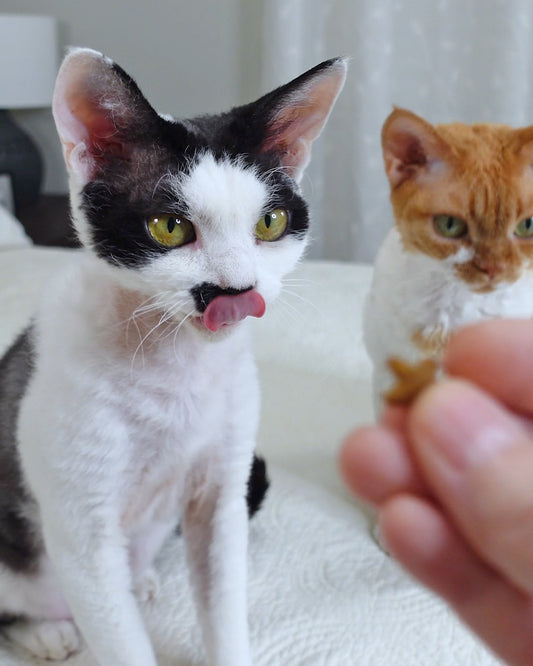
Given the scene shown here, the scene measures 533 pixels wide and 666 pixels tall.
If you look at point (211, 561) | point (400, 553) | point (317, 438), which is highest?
point (400, 553)

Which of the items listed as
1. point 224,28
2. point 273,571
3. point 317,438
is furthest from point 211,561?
point 224,28

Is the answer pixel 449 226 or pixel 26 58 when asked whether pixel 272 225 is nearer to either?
pixel 449 226

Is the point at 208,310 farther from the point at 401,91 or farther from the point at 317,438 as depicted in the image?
the point at 401,91

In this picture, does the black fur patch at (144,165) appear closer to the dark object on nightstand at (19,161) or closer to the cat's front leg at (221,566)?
the cat's front leg at (221,566)

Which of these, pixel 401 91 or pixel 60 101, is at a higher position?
pixel 60 101

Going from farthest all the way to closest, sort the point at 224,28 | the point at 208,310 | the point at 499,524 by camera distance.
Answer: the point at 224,28, the point at 208,310, the point at 499,524

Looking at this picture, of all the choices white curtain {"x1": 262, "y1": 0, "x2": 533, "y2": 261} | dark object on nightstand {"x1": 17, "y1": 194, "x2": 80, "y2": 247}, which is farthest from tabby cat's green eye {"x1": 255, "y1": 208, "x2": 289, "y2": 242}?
dark object on nightstand {"x1": 17, "y1": 194, "x2": 80, "y2": 247}

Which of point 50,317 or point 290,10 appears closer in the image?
point 50,317

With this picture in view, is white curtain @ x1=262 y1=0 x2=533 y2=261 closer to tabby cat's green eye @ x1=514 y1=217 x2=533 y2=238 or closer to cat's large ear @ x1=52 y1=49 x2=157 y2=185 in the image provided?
tabby cat's green eye @ x1=514 y1=217 x2=533 y2=238
